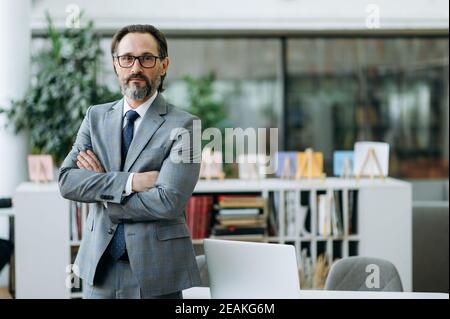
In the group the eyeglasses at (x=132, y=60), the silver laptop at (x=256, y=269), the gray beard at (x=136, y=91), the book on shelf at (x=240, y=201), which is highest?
the eyeglasses at (x=132, y=60)

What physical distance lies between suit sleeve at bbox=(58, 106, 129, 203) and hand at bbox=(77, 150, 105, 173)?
0.04 feet

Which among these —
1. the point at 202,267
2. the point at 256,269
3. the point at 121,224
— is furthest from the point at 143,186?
the point at 202,267

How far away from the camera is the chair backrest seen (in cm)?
281

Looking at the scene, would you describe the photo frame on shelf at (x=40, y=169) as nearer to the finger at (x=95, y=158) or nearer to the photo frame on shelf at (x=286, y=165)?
the photo frame on shelf at (x=286, y=165)

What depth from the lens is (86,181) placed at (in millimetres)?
2055

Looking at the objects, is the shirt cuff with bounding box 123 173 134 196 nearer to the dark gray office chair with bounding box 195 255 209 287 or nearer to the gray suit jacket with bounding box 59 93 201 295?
the gray suit jacket with bounding box 59 93 201 295

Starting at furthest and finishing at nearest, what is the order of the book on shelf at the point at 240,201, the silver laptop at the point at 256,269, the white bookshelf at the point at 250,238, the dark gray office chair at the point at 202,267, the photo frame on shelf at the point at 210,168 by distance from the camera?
1. the photo frame on shelf at the point at 210,168
2. the book on shelf at the point at 240,201
3. the white bookshelf at the point at 250,238
4. the dark gray office chair at the point at 202,267
5. the silver laptop at the point at 256,269

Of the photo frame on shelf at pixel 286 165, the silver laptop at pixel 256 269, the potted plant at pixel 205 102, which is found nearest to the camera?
the silver laptop at pixel 256 269

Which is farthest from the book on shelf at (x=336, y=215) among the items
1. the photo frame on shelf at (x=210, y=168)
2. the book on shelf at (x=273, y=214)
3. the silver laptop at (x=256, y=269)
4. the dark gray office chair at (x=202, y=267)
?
the silver laptop at (x=256, y=269)

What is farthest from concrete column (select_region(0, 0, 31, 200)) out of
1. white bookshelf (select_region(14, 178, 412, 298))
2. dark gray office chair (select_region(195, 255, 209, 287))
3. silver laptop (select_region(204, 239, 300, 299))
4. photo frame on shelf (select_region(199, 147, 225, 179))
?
silver laptop (select_region(204, 239, 300, 299))

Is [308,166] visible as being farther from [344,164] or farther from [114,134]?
[114,134]

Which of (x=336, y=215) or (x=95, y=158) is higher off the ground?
(x=95, y=158)

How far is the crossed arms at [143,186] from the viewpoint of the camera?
1.92m

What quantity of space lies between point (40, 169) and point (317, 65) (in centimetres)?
335
